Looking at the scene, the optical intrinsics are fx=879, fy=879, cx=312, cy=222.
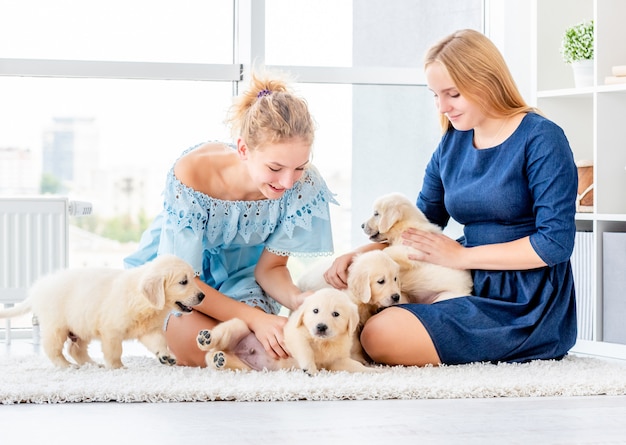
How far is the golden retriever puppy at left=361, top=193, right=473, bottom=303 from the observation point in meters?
2.47

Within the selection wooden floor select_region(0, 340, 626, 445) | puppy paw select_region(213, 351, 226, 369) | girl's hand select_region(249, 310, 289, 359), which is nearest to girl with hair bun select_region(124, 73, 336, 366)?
girl's hand select_region(249, 310, 289, 359)

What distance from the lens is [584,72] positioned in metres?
3.33

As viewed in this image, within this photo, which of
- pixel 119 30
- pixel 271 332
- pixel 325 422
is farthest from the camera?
pixel 119 30

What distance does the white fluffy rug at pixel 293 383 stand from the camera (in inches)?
73.4

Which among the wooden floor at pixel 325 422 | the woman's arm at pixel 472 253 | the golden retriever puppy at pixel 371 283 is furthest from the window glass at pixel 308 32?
the wooden floor at pixel 325 422

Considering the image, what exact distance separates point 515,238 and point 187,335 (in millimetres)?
944

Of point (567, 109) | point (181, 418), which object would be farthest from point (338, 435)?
point (567, 109)

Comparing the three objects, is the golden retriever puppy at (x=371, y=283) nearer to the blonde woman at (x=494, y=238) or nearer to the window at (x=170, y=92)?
the blonde woman at (x=494, y=238)

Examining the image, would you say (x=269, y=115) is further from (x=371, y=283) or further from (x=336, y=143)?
(x=336, y=143)

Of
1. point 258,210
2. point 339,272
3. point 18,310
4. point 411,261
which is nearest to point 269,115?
point 258,210

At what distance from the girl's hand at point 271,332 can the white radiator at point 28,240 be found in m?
1.28

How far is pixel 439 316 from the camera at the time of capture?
2340 millimetres

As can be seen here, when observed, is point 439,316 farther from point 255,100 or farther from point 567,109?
point 567,109

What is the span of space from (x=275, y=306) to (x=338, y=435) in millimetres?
1095
